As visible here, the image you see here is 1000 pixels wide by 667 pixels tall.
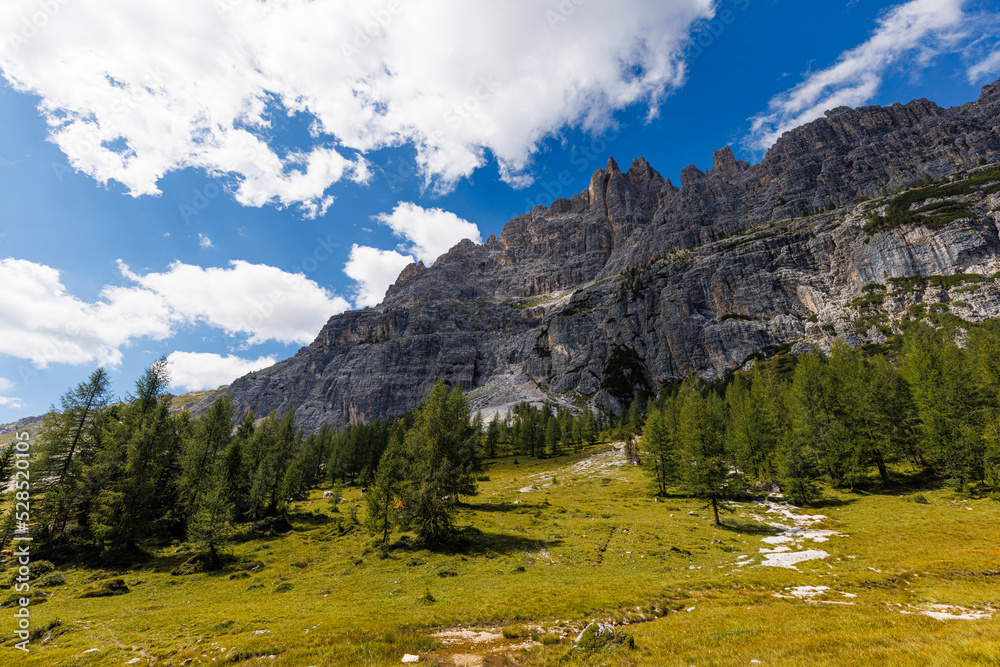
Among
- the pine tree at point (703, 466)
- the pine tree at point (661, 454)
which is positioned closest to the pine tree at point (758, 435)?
the pine tree at point (703, 466)

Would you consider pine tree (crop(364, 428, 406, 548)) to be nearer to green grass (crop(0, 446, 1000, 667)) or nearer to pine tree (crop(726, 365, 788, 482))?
green grass (crop(0, 446, 1000, 667))

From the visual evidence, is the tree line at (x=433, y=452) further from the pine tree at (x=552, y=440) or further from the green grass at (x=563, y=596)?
the pine tree at (x=552, y=440)

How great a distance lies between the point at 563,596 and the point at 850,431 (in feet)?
180

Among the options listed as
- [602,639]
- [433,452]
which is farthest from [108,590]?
[602,639]

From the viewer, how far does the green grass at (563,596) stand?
13523mm

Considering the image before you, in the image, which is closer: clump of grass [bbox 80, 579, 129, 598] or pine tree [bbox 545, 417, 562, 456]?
clump of grass [bbox 80, 579, 129, 598]

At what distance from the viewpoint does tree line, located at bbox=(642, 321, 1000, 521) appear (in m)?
43.0

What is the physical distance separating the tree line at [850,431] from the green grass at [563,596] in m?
5.06

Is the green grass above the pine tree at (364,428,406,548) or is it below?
below

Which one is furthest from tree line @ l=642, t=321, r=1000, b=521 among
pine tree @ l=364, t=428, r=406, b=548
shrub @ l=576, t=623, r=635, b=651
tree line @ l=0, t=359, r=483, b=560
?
shrub @ l=576, t=623, r=635, b=651

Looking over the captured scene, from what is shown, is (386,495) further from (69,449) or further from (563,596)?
(69,449)

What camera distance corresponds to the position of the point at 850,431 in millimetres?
51875

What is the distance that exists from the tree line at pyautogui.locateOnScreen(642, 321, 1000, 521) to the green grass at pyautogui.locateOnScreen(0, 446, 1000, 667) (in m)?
5.06

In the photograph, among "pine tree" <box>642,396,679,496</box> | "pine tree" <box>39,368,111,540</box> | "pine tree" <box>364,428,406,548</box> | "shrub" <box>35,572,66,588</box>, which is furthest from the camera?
"pine tree" <box>642,396,679,496</box>
